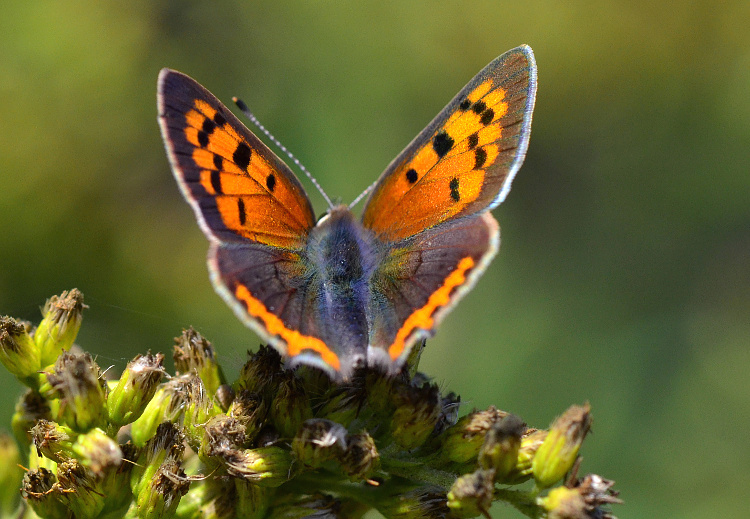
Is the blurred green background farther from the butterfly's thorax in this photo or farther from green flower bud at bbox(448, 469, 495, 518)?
green flower bud at bbox(448, 469, 495, 518)

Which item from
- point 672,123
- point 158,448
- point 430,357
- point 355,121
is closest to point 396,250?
point 158,448

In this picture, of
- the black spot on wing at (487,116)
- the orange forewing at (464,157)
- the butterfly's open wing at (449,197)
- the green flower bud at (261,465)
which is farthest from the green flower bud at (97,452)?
the black spot on wing at (487,116)

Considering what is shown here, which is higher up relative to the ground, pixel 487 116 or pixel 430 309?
pixel 487 116

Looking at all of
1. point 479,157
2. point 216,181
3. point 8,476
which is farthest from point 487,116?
→ point 8,476

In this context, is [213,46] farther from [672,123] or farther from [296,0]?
[672,123]

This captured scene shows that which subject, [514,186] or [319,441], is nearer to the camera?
[319,441]

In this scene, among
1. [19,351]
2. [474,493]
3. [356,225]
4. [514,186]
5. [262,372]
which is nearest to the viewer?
[474,493]

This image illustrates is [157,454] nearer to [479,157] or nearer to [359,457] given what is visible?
[359,457]
